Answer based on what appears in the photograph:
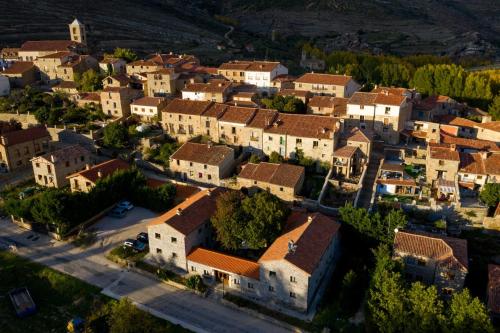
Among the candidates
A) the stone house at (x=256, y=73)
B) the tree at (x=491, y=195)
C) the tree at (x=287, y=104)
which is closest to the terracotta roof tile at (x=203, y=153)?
the tree at (x=287, y=104)

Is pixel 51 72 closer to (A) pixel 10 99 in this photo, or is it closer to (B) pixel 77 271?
(A) pixel 10 99

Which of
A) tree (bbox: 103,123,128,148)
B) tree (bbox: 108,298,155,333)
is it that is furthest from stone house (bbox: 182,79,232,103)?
tree (bbox: 108,298,155,333)

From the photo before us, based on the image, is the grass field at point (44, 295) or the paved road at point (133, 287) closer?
the paved road at point (133, 287)

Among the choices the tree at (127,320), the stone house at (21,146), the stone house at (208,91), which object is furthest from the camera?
the stone house at (208,91)

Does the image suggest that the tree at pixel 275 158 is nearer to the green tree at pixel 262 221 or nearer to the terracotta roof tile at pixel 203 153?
the terracotta roof tile at pixel 203 153

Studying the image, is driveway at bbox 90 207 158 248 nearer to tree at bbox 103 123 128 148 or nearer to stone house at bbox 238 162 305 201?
stone house at bbox 238 162 305 201

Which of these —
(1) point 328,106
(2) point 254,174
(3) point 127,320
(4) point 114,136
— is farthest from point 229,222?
(1) point 328,106
